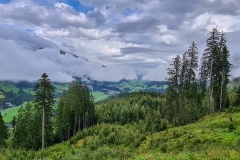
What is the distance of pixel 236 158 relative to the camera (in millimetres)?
11219

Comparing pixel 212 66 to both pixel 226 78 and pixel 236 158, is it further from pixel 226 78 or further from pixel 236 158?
pixel 236 158

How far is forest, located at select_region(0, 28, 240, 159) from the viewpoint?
22328 millimetres

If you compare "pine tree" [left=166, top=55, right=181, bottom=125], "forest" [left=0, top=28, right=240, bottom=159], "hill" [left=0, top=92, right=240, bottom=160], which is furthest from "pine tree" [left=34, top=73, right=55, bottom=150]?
"pine tree" [left=166, top=55, right=181, bottom=125]

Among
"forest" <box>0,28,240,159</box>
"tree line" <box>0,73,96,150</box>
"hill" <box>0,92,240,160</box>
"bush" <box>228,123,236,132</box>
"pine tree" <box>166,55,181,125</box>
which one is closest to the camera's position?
"hill" <box>0,92,240,160</box>

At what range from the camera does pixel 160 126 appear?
162 ft

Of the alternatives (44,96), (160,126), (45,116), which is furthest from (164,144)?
(45,116)

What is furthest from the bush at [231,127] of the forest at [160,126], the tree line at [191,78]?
the tree line at [191,78]

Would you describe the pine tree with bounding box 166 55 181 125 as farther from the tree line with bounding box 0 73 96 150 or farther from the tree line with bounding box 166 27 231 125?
the tree line with bounding box 0 73 96 150

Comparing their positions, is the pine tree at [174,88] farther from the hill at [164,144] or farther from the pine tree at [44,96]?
the pine tree at [44,96]

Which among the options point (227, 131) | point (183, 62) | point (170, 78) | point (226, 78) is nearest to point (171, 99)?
point (170, 78)

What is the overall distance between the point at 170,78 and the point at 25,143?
1918 inches

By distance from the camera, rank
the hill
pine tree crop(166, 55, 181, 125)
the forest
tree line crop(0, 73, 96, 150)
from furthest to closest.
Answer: pine tree crop(166, 55, 181, 125)
tree line crop(0, 73, 96, 150)
the forest
the hill

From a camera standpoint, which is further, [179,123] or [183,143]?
[179,123]

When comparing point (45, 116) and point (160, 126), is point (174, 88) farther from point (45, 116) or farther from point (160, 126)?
point (45, 116)
